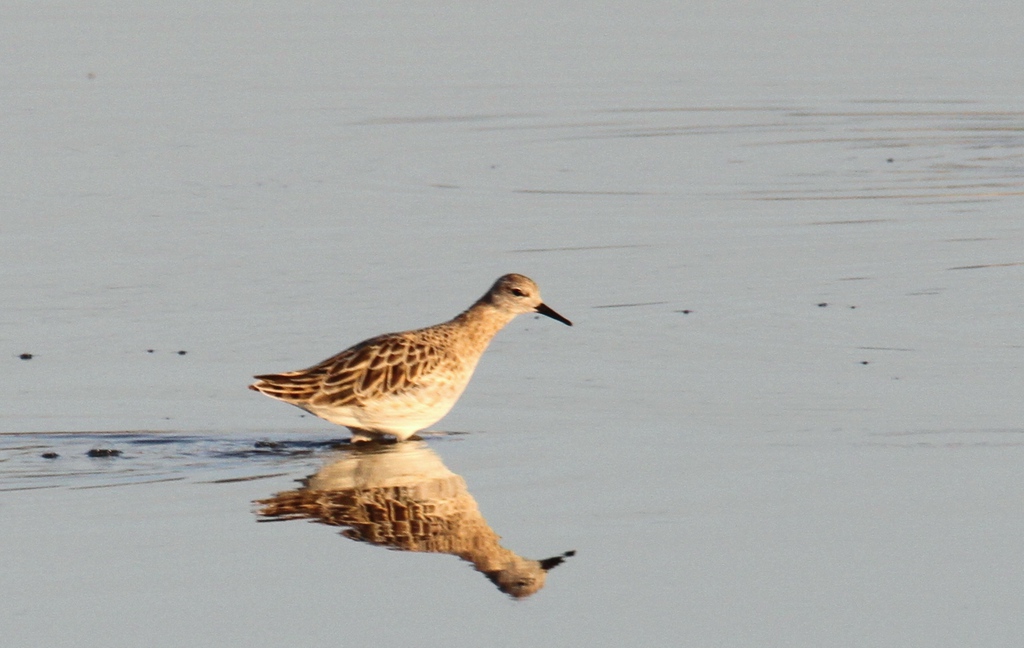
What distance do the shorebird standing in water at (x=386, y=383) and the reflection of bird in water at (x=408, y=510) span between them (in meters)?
0.23

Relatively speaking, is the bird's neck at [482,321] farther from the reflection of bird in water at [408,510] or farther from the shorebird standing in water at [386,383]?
the reflection of bird in water at [408,510]

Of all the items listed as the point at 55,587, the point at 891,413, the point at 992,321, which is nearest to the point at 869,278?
the point at 992,321

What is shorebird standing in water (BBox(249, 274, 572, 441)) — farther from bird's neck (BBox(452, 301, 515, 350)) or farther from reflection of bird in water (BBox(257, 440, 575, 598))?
reflection of bird in water (BBox(257, 440, 575, 598))

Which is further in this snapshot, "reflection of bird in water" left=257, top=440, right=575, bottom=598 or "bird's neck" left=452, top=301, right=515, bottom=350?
"bird's neck" left=452, top=301, right=515, bottom=350

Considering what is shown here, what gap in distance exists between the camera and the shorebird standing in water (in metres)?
9.21

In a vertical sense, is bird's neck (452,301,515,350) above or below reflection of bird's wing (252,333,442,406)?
above

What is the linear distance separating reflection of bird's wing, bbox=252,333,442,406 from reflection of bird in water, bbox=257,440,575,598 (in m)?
0.33

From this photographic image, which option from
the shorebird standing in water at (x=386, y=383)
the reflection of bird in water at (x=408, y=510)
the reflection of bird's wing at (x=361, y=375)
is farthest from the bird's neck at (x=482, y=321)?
the reflection of bird in water at (x=408, y=510)

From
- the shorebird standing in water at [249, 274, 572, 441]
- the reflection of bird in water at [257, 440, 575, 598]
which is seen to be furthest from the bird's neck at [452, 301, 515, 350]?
the reflection of bird in water at [257, 440, 575, 598]

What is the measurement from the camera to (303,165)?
1585cm

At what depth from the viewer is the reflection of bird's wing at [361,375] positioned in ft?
30.2

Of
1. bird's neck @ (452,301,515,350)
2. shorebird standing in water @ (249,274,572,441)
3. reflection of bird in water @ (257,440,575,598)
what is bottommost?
reflection of bird in water @ (257,440,575,598)

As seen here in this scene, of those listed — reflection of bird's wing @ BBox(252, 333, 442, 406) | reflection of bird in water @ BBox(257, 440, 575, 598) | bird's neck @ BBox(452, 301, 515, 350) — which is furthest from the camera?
bird's neck @ BBox(452, 301, 515, 350)

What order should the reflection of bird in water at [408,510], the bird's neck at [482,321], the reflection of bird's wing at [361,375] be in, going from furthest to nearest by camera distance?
the bird's neck at [482,321] < the reflection of bird's wing at [361,375] < the reflection of bird in water at [408,510]
